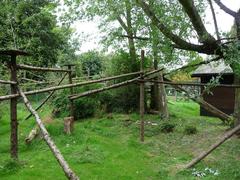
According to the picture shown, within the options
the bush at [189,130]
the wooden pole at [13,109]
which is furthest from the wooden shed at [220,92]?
the wooden pole at [13,109]

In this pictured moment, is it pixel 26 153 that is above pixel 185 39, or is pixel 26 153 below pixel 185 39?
below

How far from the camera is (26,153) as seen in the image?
29.9 feet

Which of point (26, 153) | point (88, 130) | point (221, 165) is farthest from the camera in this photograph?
point (88, 130)

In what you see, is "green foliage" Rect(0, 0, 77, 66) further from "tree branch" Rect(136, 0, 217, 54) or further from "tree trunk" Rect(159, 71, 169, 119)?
"tree branch" Rect(136, 0, 217, 54)

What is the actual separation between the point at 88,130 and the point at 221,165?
16.1 feet

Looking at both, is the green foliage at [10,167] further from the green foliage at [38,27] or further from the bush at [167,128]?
the green foliage at [38,27]

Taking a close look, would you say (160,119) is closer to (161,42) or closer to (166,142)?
(166,142)

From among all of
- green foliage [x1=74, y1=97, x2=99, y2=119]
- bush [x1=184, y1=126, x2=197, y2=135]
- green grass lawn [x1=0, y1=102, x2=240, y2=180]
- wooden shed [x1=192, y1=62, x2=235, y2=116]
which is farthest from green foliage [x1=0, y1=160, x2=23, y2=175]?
wooden shed [x1=192, y1=62, x2=235, y2=116]

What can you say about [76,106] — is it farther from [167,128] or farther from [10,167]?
[10,167]

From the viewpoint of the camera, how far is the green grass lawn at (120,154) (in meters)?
→ 7.43

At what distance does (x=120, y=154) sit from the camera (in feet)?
29.8

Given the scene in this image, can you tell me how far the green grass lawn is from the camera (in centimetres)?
743

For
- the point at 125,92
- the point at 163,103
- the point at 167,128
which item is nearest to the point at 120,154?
the point at 167,128

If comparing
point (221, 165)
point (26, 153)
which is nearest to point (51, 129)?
point (26, 153)
